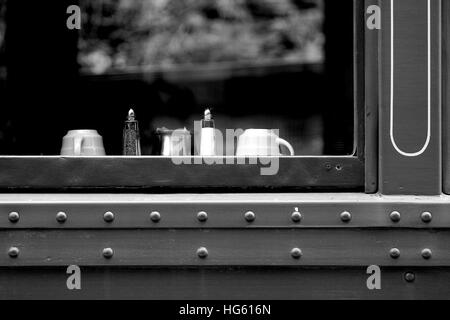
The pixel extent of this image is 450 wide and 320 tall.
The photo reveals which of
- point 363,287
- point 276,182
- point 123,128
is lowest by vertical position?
point 363,287

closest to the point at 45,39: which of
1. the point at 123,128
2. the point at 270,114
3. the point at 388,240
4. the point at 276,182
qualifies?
the point at 123,128

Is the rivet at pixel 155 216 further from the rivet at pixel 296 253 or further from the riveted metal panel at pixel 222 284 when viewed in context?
the rivet at pixel 296 253

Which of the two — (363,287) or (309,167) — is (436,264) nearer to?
(363,287)

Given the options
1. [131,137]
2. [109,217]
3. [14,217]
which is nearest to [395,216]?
[109,217]

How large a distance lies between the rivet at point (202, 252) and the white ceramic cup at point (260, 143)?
1.06ft

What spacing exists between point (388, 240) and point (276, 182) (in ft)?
1.04

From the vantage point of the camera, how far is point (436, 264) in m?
1.56

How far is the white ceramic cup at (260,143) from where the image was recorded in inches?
70.9

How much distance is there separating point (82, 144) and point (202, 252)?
525 mm

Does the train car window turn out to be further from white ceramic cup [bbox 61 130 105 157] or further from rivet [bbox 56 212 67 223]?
rivet [bbox 56 212 67 223]

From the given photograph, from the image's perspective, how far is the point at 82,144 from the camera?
72.4 inches

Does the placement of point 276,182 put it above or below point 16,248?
above

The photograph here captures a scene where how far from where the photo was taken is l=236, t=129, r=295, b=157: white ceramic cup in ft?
5.91

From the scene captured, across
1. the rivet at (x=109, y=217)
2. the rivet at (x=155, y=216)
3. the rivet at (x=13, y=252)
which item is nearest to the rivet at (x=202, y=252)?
the rivet at (x=155, y=216)
